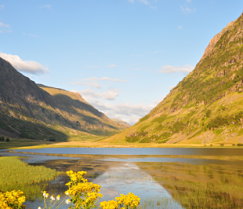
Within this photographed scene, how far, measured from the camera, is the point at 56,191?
134 feet

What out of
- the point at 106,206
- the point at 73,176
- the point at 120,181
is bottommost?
the point at 120,181

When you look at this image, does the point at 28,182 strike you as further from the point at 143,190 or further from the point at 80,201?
the point at 80,201

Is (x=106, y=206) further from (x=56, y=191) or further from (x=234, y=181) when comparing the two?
(x=234, y=181)

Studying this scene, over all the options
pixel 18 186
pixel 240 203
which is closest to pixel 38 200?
pixel 18 186

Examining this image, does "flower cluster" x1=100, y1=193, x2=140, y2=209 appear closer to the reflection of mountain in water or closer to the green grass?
the reflection of mountain in water

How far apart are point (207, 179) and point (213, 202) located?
64.2 feet

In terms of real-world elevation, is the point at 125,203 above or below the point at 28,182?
above

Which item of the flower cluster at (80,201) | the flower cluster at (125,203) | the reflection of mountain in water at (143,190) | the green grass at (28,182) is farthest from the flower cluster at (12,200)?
the green grass at (28,182)

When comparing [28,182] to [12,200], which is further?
[28,182]

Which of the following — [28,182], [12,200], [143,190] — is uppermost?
[12,200]

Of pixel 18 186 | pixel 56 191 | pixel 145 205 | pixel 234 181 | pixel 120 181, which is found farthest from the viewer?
pixel 120 181

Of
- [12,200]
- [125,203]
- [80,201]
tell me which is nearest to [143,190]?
[80,201]

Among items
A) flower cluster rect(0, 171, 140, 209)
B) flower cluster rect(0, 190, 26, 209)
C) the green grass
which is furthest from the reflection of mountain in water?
flower cluster rect(0, 190, 26, 209)

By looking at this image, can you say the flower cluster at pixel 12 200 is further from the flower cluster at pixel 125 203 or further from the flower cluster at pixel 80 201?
the flower cluster at pixel 125 203
